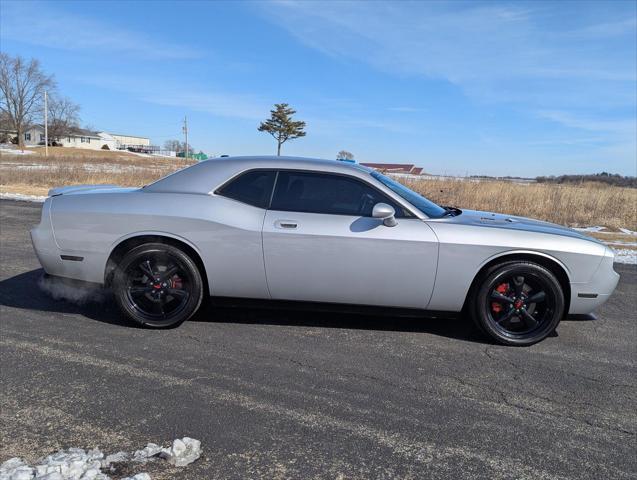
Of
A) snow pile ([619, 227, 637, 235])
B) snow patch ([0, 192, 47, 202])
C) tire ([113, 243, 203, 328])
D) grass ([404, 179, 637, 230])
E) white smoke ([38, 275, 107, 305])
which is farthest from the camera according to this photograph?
snow patch ([0, 192, 47, 202])

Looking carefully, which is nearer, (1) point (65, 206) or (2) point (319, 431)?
(2) point (319, 431)

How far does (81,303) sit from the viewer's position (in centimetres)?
471

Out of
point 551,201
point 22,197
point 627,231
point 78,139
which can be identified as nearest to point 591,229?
point 627,231

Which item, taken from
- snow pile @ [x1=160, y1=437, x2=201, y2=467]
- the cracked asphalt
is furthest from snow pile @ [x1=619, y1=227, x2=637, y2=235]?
snow pile @ [x1=160, y1=437, x2=201, y2=467]

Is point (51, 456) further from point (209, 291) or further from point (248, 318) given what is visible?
point (248, 318)

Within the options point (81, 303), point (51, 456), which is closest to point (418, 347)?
point (51, 456)

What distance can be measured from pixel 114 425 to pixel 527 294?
126 inches

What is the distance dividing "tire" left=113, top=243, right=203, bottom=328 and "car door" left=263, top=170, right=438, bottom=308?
26.8 inches

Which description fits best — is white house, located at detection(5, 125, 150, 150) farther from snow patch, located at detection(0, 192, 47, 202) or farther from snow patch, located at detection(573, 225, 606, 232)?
snow patch, located at detection(573, 225, 606, 232)

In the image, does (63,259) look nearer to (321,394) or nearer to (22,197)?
(321,394)

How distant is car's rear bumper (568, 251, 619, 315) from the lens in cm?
400

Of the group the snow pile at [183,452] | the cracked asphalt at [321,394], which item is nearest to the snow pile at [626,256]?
the cracked asphalt at [321,394]

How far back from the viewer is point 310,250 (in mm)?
3949

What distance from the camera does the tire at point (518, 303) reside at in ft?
13.0
